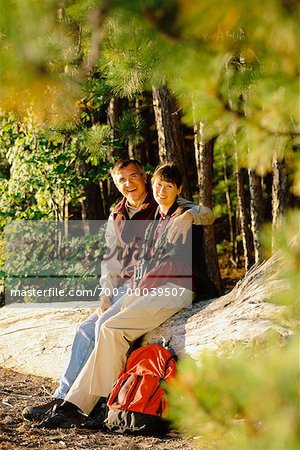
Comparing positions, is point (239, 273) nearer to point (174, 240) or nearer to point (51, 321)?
point (51, 321)

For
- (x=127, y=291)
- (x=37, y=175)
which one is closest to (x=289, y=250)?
(x=127, y=291)

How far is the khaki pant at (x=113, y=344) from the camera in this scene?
404 cm

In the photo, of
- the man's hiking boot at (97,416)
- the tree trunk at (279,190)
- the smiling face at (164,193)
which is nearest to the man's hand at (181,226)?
the smiling face at (164,193)

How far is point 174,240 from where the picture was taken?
13.8 ft

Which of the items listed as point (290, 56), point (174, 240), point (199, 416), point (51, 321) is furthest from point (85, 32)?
point (199, 416)

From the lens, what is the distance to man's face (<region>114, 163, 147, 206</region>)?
4520mm

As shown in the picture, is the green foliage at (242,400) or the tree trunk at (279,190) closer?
the green foliage at (242,400)

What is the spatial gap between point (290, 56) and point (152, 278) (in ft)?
8.85

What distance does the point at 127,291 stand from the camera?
4.38 metres

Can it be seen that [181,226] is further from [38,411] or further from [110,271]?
[38,411]

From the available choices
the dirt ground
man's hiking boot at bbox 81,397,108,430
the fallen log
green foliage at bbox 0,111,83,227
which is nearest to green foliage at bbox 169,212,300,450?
the fallen log

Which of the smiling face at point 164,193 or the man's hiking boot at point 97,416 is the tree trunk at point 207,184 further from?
the man's hiking boot at point 97,416

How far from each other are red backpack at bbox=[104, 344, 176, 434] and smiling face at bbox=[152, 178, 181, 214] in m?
0.90

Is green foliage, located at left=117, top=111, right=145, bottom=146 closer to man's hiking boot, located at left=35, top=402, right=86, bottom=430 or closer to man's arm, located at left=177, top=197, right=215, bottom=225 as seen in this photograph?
man's arm, located at left=177, top=197, right=215, bottom=225
